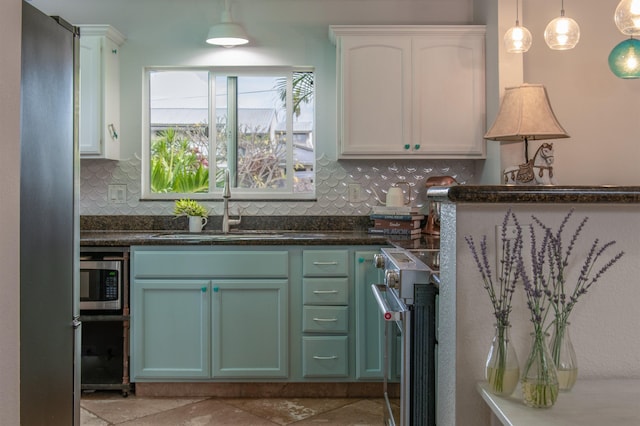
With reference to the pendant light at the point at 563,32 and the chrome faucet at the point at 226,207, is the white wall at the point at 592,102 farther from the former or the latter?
the chrome faucet at the point at 226,207

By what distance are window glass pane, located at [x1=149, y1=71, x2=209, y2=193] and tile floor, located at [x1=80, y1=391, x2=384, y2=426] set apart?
1.44 metres

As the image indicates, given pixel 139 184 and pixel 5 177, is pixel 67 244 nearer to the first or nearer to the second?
pixel 5 177

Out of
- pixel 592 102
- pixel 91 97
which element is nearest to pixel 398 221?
pixel 592 102

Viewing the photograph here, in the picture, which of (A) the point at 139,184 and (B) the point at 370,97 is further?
(A) the point at 139,184

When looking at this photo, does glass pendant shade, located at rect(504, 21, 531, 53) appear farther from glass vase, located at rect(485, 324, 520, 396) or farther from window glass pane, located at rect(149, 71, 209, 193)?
glass vase, located at rect(485, 324, 520, 396)

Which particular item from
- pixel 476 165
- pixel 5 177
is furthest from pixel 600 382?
pixel 476 165

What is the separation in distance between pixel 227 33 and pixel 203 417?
2262 millimetres

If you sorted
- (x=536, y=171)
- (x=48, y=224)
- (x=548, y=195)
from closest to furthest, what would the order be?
(x=548, y=195) → (x=48, y=224) → (x=536, y=171)

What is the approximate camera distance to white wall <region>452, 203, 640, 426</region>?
1.49 m

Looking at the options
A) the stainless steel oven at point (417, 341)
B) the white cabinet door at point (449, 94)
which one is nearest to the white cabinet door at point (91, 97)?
the white cabinet door at point (449, 94)

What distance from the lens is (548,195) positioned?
146 centimetres

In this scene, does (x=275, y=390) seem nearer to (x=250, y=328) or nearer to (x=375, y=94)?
(x=250, y=328)

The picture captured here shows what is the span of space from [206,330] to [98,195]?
1311 millimetres

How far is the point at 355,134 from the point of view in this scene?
157 inches
